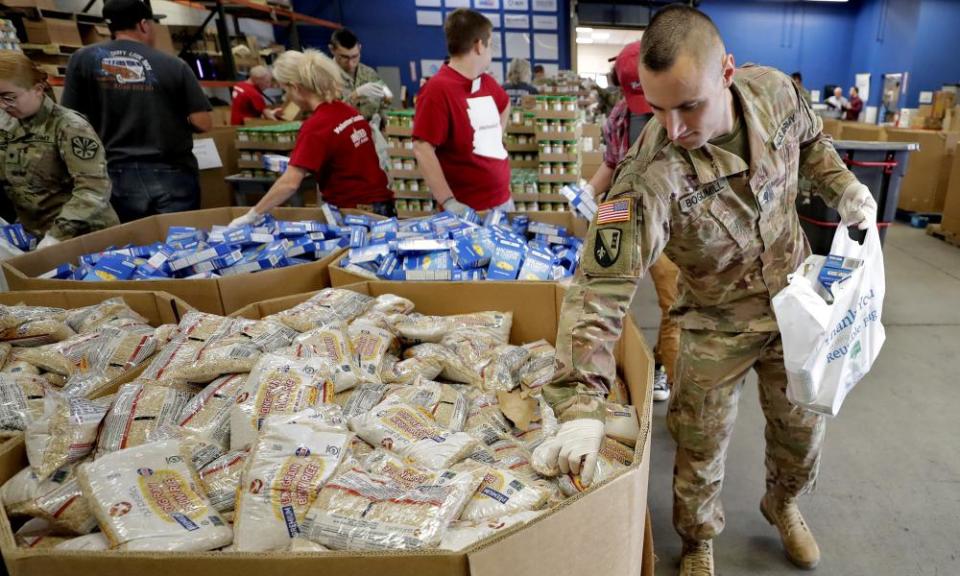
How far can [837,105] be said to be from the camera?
1000 cm

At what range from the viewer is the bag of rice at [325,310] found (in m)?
1.56

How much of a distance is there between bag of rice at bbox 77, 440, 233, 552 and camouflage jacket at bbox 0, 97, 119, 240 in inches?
72.5

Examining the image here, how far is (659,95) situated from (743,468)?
5.37 ft

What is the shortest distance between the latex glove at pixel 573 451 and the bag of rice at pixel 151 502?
1.80 ft

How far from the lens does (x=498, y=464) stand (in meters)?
1.05

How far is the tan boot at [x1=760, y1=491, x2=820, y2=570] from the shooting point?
1.57 m

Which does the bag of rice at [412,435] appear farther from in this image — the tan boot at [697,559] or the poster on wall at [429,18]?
the poster on wall at [429,18]

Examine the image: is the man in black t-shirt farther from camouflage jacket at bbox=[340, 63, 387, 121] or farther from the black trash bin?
the black trash bin

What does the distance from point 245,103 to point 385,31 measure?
6.06 metres

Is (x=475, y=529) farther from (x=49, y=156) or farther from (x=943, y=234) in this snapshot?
(x=943, y=234)

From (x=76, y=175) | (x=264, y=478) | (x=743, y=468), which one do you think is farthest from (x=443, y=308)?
(x=76, y=175)

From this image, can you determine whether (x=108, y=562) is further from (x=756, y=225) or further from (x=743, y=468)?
(x=743, y=468)

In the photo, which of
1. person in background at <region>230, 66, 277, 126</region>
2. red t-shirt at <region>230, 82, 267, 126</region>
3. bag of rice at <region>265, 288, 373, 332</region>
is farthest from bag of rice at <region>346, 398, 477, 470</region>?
red t-shirt at <region>230, 82, 267, 126</region>

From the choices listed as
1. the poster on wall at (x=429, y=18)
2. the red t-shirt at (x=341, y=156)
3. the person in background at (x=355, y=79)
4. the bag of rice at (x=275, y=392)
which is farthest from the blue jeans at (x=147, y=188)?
the poster on wall at (x=429, y=18)
